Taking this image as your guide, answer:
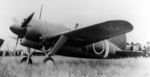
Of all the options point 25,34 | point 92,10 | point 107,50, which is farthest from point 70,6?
point 107,50

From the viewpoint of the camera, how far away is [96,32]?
7031 millimetres

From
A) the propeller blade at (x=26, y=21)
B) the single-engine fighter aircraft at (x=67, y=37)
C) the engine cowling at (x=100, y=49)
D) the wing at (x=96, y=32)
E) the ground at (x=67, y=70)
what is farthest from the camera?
the engine cowling at (x=100, y=49)

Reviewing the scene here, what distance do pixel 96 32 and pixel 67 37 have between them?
1011 millimetres

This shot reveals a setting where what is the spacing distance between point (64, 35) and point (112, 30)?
1623 millimetres

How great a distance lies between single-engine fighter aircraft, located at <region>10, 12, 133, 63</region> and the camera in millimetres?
6805

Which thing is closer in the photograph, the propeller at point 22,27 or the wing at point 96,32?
the wing at point 96,32

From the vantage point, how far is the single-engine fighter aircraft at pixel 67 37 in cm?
680

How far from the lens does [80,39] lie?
7.55 metres

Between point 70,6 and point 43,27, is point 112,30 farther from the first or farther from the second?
point 43,27

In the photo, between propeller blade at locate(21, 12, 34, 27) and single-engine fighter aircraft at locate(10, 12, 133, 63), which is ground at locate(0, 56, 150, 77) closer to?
single-engine fighter aircraft at locate(10, 12, 133, 63)

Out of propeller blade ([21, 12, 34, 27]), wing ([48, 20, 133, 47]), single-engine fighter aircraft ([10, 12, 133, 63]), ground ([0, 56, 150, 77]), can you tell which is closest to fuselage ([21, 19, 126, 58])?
single-engine fighter aircraft ([10, 12, 133, 63])

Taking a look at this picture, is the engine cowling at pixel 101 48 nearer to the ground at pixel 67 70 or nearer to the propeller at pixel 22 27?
the ground at pixel 67 70

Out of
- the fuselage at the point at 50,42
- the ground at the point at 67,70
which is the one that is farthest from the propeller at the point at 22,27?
the ground at the point at 67,70

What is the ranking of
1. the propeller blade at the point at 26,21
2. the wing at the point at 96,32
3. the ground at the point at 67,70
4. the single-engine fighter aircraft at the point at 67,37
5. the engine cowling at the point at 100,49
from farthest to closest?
the engine cowling at the point at 100,49 → the propeller blade at the point at 26,21 → the single-engine fighter aircraft at the point at 67,37 → the wing at the point at 96,32 → the ground at the point at 67,70
